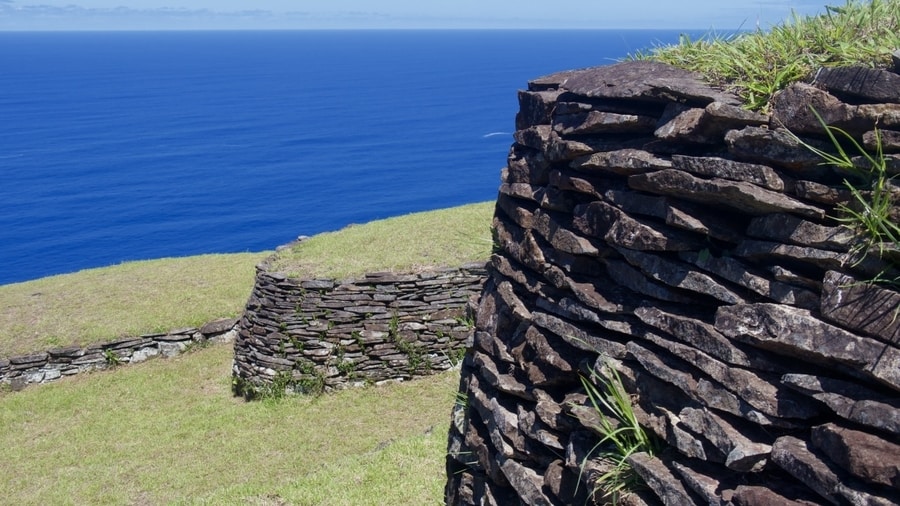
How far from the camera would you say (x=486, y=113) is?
111750 millimetres

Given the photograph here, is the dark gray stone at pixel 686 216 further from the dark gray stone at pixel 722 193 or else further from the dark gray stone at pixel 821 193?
the dark gray stone at pixel 821 193

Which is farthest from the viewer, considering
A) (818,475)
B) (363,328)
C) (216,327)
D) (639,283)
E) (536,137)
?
(216,327)

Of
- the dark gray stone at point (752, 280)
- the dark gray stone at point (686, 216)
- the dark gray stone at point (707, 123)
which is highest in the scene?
the dark gray stone at point (707, 123)

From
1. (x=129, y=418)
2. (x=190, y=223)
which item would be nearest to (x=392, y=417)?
(x=129, y=418)

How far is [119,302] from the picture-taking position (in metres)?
21.7

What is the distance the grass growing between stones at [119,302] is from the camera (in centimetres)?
2005

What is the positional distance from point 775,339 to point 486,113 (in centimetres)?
10870

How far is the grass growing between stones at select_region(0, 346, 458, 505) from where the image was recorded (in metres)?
11.7

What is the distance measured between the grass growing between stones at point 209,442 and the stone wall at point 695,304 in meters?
4.75

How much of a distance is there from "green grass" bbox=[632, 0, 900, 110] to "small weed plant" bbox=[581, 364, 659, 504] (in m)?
1.87

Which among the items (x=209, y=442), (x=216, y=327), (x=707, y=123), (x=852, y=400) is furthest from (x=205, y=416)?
(x=852, y=400)

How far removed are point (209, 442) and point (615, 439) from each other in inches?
461

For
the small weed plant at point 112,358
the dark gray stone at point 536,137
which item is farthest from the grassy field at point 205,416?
the dark gray stone at point 536,137

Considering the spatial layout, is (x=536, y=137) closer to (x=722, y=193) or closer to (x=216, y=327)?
(x=722, y=193)
